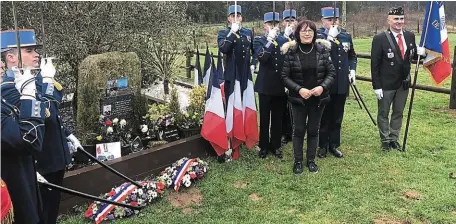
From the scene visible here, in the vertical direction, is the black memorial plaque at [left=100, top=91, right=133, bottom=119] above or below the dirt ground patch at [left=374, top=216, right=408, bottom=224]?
above

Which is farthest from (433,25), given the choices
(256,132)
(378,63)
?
(256,132)

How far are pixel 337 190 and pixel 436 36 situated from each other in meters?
2.28

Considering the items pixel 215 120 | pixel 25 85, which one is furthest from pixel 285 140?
pixel 25 85

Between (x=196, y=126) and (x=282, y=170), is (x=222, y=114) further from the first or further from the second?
(x=282, y=170)

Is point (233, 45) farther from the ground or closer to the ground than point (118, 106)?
farther from the ground

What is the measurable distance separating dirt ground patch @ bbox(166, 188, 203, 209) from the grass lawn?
19 mm

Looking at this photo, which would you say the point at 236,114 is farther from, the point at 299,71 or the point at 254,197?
the point at 254,197

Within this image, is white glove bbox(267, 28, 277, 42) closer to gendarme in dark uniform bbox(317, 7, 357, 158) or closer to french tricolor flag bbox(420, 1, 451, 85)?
gendarme in dark uniform bbox(317, 7, 357, 158)

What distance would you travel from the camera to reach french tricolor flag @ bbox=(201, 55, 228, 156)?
185 inches

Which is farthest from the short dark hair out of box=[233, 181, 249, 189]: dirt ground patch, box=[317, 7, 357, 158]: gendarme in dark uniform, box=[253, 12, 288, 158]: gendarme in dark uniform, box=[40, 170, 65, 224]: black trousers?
box=[40, 170, 65, 224]: black trousers

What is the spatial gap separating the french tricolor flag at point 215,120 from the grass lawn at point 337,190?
0.29m

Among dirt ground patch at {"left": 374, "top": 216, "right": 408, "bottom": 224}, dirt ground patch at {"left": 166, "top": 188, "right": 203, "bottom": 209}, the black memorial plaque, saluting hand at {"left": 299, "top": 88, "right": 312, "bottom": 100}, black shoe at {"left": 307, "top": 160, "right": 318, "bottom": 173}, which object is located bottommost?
dirt ground patch at {"left": 374, "top": 216, "right": 408, "bottom": 224}

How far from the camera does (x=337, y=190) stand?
4.06 metres

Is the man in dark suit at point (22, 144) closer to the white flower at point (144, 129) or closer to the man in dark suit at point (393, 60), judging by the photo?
the white flower at point (144, 129)
